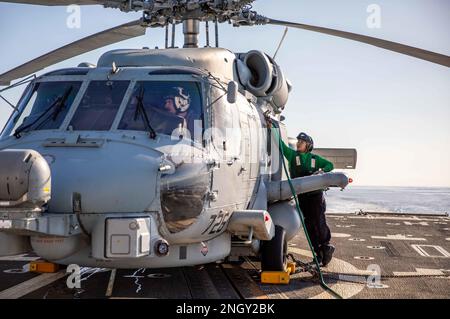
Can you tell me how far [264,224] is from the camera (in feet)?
23.3

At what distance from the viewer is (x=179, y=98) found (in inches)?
273

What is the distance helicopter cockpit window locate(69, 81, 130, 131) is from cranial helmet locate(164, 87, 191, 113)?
53cm

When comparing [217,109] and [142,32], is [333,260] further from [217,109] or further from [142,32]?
[142,32]

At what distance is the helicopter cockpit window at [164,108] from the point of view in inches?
259

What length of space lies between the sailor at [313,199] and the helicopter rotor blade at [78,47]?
305 cm

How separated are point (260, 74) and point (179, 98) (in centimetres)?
241

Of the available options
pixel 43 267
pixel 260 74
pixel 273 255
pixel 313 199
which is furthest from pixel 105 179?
pixel 313 199

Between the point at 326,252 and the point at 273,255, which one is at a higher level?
the point at 273,255

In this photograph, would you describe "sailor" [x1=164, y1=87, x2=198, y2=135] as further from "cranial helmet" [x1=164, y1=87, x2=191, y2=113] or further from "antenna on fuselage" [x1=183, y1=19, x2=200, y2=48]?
"antenna on fuselage" [x1=183, y1=19, x2=200, y2=48]

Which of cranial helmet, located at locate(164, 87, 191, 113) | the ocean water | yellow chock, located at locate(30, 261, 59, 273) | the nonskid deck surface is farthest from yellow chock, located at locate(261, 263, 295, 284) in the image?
the ocean water

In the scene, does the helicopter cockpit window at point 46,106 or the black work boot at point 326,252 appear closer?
the helicopter cockpit window at point 46,106

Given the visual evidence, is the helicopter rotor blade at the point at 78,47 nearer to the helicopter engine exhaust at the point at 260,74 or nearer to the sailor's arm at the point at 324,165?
the helicopter engine exhaust at the point at 260,74

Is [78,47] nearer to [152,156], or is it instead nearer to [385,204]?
[152,156]

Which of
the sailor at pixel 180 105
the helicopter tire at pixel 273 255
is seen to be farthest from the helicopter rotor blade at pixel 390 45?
the helicopter tire at pixel 273 255
